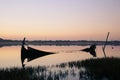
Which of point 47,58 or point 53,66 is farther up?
point 53,66

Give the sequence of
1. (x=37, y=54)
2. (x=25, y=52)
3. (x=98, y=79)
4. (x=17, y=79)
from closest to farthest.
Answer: (x=17, y=79) → (x=98, y=79) → (x=25, y=52) → (x=37, y=54)

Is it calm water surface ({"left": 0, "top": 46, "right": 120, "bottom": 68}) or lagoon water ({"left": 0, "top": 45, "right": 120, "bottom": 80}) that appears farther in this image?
calm water surface ({"left": 0, "top": 46, "right": 120, "bottom": 68})

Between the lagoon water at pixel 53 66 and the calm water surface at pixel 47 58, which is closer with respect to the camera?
the lagoon water at pixel 53 66

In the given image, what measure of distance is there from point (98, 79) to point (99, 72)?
5.45 feet

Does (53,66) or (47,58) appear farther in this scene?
(47,58)

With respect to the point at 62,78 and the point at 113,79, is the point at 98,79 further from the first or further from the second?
the point at 62,78

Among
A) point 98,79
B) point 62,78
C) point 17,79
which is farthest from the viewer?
point 62,78

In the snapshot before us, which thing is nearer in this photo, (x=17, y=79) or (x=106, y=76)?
(x=17, y=79)

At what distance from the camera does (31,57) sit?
28.9 m

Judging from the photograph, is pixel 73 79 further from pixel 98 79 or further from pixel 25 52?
pixel 25 52

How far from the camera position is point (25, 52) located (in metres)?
27.8

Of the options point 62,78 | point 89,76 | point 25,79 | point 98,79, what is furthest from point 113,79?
point 25,79

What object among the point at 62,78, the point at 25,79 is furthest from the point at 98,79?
the point at 25,79

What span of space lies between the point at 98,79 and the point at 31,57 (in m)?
15.0
